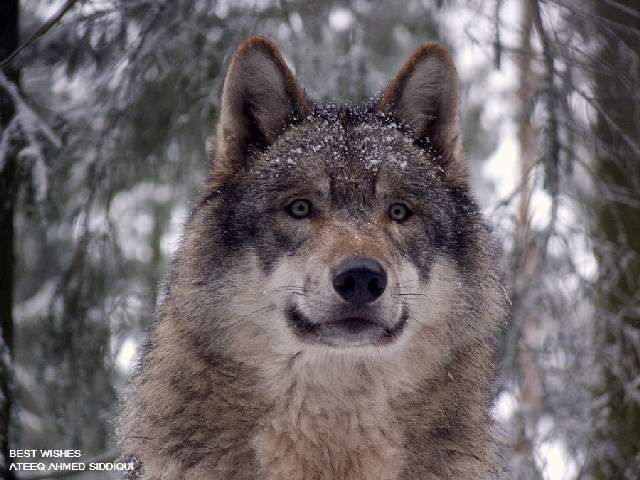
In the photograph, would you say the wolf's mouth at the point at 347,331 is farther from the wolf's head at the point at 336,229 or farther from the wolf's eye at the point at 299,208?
the wolf's eye at the point at 299,208

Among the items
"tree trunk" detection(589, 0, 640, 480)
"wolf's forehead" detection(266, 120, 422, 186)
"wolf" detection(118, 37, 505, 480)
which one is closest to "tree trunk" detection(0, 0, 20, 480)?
"wolf" detection(118, 37, 505, 480)

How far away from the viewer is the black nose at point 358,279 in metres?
2.59

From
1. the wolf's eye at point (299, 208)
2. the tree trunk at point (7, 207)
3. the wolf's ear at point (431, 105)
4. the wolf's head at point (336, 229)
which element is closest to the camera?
the wolf's head at point (336, 229)

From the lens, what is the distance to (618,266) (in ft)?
15.5

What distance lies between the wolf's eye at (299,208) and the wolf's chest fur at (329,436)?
0.67m

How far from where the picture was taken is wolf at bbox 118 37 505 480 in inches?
109

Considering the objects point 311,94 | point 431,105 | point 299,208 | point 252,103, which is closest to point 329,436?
point 299,208

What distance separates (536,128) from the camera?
13.0ft

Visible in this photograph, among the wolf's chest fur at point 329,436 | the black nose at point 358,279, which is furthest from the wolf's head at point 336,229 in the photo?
the wolf's chest fur at point 329,436

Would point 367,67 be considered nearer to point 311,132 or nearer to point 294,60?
point 294,60

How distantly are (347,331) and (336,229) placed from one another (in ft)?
1.38

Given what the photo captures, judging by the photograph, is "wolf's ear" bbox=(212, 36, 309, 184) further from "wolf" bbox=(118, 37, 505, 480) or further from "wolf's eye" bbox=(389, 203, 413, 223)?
"wolf's eye" bbox=(389, 203, 413, 223)

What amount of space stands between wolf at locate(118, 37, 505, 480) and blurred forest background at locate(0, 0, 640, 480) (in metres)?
0.64

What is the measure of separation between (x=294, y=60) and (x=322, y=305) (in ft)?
8.76
